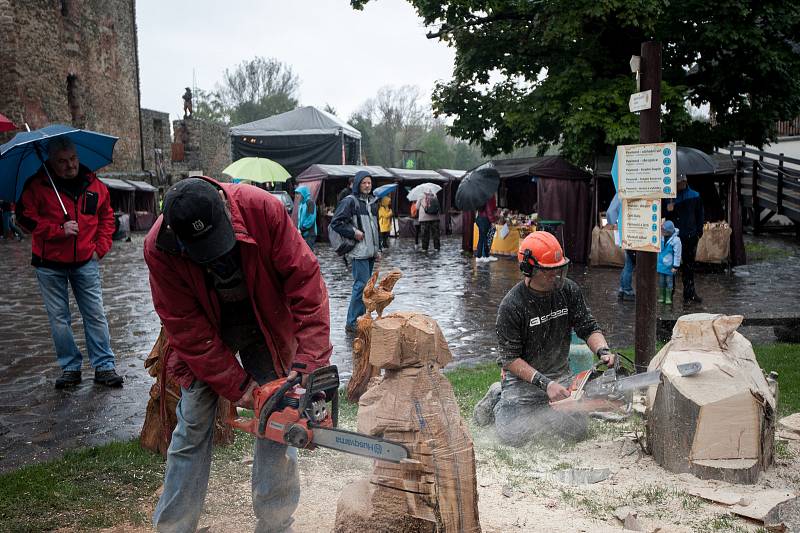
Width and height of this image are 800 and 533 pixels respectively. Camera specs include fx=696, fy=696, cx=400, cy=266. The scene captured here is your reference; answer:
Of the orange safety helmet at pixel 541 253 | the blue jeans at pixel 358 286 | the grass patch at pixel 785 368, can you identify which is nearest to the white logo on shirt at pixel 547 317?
the orange safety helmet at pixel 541 253

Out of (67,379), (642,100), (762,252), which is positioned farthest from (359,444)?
(762,252)

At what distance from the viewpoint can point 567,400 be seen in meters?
4.02

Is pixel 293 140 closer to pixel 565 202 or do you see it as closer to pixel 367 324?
pixel 565 202

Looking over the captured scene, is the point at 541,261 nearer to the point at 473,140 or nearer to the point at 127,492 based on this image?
the point at 127,492

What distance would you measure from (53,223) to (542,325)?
3.79m

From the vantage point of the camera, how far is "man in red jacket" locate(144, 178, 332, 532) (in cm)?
258

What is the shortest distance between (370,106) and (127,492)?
165 feet

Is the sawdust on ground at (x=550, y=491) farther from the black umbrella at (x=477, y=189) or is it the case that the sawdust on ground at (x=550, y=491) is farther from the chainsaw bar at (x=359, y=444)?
the black umbrella at (x=477, y=189)

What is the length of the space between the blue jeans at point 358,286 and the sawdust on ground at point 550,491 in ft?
11.7

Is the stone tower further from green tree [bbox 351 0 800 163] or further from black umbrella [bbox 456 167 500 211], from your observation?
black umbrella [bbox 456 167 500 211]

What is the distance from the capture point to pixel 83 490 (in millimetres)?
3625

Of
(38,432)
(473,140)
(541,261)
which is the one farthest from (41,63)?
(541,261)

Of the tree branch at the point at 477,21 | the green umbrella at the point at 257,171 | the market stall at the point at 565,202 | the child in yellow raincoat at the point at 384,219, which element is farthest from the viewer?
the child in yellow raincoat at the point at 384,219

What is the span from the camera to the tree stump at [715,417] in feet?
11.7
